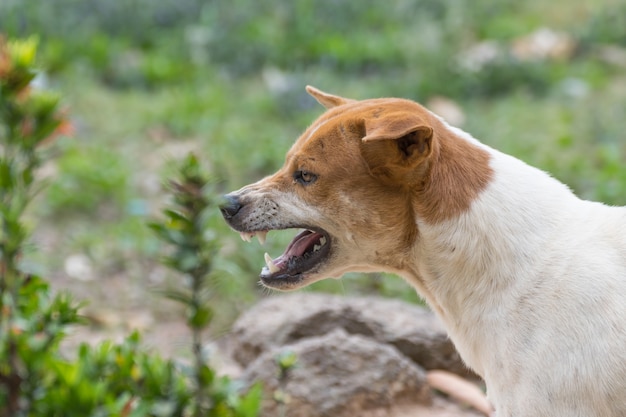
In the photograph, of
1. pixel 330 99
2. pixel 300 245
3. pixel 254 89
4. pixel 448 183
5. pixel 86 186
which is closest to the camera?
pixel 448 183

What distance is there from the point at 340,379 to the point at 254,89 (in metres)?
5.38

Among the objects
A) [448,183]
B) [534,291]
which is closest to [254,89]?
[448,183]

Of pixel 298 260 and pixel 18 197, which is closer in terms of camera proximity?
pixel 18 197

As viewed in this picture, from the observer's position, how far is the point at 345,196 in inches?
125

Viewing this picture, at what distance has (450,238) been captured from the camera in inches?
120

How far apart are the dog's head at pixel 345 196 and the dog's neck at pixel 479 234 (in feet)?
0.28

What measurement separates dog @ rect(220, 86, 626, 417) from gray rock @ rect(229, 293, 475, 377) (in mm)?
1260

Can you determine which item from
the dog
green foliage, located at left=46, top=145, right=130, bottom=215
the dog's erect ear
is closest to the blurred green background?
green foliage, located at left=46, top=145, right=130, bottom=215

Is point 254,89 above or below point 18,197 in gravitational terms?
below

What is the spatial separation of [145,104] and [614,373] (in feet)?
20.9

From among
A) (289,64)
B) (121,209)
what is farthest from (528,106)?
(121,209)

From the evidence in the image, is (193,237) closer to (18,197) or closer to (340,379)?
(18,197)

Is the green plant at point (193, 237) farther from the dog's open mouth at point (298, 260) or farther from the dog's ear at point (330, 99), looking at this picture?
the dog's ear at point (330, 99)

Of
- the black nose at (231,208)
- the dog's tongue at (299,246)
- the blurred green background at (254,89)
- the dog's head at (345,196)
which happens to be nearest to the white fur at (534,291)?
the dog's head at (345,196)
